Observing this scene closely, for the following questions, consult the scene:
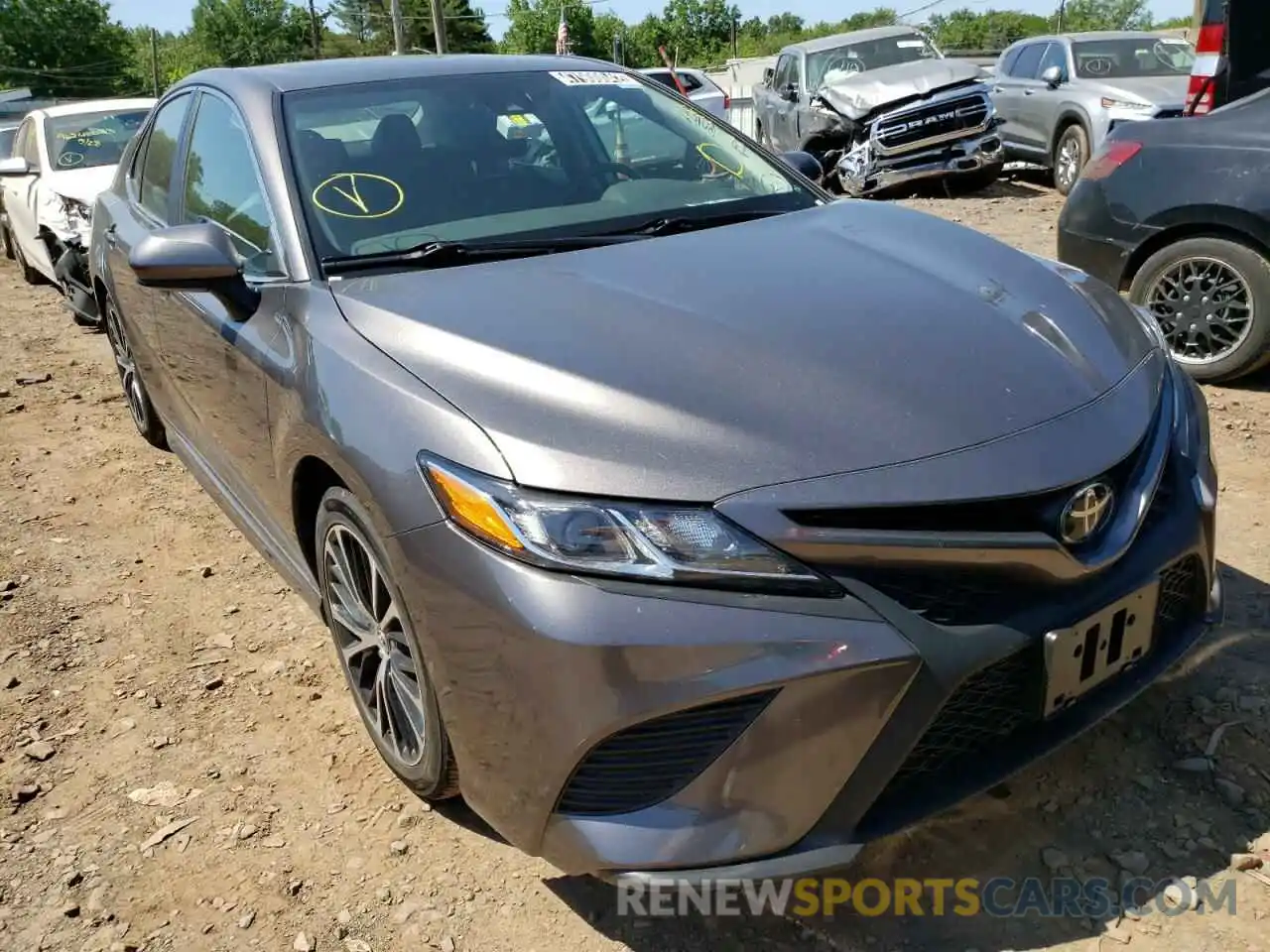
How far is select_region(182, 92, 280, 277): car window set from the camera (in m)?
2.72

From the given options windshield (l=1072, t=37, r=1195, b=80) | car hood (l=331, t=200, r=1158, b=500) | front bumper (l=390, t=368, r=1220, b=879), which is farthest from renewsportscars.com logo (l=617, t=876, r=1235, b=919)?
windshield (l=1072, t=37, r=1195, b=80)

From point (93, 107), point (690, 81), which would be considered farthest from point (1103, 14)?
point (93, 107)

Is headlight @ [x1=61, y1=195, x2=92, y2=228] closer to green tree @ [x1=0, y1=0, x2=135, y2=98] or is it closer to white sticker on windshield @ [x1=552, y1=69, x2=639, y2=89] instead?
white sticker on windshield @ [x1=552, y1=69, x2=639, y2=89]

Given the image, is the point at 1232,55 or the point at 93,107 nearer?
the point at 1232,55

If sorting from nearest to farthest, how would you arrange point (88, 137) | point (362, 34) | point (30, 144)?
point (88, 137) < point (30, 144) < point (362, 34)

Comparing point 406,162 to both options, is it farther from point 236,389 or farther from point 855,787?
point 855,787

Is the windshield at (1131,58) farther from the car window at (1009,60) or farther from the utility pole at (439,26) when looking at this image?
the utility pole at (439,26)

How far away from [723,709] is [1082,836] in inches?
39.2

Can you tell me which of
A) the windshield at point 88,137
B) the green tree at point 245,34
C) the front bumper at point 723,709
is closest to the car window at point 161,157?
the front bumper at point 723,709

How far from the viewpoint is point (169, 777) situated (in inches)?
104

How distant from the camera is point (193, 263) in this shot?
254 cm

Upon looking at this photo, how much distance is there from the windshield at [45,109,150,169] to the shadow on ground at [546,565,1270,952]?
779 centimetres

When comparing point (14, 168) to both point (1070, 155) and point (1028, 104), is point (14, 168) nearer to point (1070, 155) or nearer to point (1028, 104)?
point (1070, 155)

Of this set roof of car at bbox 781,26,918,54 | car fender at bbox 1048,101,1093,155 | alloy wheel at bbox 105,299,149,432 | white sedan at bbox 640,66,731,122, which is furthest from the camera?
white sedan at bbox 640,66,731,122
